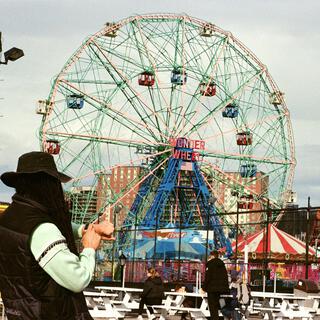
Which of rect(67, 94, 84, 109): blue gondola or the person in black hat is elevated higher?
rect(67, 94, 84, 109): blue gondola

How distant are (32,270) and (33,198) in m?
0.27

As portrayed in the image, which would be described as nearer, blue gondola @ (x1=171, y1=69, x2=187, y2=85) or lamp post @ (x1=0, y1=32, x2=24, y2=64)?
lamp post @ (x1=0, y1=32, x2=24, y2=64)

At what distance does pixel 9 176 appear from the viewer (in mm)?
3201

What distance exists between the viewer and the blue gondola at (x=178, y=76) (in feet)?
171

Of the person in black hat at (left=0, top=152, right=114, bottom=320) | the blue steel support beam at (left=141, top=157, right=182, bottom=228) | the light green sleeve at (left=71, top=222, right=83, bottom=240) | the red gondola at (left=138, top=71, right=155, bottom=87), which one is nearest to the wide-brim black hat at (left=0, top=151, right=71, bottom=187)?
the person in black hat at (left=0, top=152, right=114, bottom=320)

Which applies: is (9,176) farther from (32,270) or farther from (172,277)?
(172,277)

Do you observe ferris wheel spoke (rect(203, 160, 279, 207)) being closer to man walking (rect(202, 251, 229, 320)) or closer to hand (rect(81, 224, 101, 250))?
man walking (rect(202, 251, 229, 320))

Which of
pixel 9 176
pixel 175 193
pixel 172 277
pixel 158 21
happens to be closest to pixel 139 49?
pixel 158 21

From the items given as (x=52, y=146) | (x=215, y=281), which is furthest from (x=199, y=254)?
(x=215, y=281)

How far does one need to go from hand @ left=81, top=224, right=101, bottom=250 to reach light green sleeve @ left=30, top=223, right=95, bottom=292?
126mm

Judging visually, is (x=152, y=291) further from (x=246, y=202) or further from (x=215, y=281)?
(x=246, y=202)

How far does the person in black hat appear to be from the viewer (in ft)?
9.87

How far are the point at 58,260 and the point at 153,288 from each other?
52.4 ft

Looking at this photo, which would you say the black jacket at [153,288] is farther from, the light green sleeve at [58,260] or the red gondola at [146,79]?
the red gondola at [146,79]
